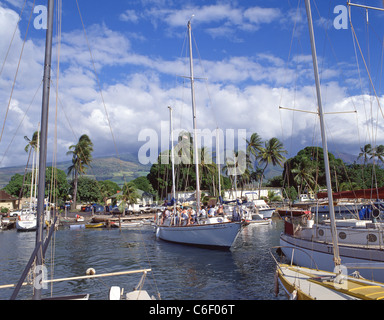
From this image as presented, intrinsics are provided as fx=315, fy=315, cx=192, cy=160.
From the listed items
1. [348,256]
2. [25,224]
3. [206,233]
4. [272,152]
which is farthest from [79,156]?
[348,256]

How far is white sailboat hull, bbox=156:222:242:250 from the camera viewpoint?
23.2 meters

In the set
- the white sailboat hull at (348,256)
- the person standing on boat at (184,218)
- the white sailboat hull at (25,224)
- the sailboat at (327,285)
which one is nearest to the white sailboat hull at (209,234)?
the person standing on boat at (184,218)

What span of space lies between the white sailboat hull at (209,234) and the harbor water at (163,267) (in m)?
0.61

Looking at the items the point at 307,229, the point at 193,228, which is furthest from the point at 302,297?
the point at 193,228

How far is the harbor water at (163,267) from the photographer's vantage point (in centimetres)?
1391

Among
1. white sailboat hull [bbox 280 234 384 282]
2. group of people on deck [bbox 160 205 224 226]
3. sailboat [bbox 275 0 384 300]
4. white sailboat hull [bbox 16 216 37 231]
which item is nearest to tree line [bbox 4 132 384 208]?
white sailboat hull [bbox 16 216 37 231]

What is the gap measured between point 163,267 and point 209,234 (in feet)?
18.6

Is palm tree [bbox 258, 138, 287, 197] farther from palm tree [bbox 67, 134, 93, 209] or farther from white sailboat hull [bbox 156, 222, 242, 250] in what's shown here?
white sailboat hull [bbox 156, 222, 242, 250]

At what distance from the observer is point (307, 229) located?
17812mm

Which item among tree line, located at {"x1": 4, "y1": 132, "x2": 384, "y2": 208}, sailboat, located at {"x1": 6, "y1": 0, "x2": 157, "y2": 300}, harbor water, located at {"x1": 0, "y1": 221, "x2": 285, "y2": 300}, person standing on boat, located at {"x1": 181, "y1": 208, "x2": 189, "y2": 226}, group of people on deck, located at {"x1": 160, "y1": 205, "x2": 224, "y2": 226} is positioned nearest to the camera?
sailboat, located at {"x1": 6, "y1": 0, "x2": 157, "y2": 300}

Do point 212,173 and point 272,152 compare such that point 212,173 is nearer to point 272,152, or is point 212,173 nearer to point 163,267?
point 272,152

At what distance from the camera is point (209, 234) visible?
24.2m

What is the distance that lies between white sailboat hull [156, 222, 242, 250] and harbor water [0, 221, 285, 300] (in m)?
0.61
